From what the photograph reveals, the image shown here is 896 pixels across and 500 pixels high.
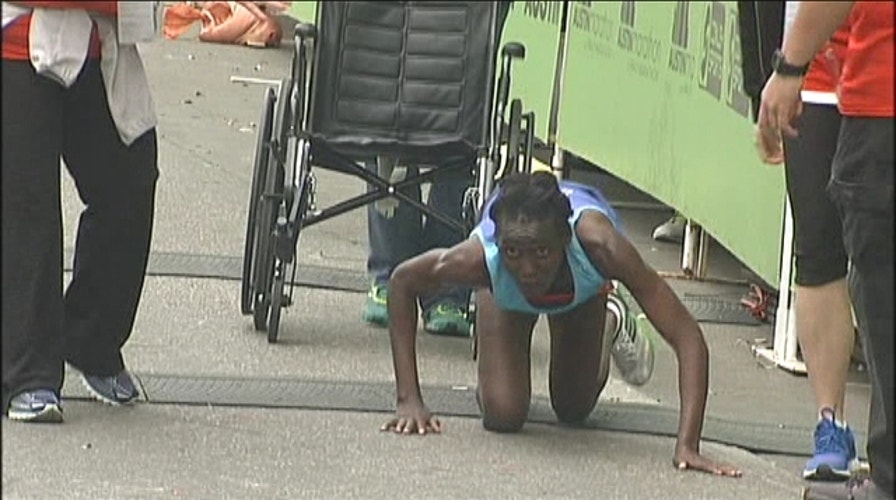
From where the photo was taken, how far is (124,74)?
5812 mm

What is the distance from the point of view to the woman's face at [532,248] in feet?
19.5

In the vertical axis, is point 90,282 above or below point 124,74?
below

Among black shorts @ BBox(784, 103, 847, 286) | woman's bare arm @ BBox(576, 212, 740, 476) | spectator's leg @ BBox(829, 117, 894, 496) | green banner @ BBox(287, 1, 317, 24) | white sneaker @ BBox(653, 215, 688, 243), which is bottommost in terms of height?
green banner @ BBox(287, 1, 317, 24)

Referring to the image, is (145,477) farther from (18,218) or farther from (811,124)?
(811,124)

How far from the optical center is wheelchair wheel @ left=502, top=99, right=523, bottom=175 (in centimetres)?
720

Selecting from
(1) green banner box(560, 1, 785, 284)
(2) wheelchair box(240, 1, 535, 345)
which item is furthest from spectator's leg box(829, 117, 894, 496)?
(1) green banner box(560, 1, 785, 284)

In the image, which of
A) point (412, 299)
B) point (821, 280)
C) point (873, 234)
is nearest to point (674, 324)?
point (821, 280)

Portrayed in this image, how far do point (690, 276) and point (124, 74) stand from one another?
3.97 m

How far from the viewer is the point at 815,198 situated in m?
5.71

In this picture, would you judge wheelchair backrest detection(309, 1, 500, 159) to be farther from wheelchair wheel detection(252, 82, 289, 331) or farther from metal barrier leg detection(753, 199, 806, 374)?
metal barrier leg detection(753, 199, 806, 374)

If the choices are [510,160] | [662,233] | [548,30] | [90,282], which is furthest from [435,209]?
[548,30]

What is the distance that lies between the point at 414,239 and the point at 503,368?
1527 millimetres

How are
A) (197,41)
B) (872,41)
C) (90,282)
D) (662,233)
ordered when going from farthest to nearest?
1. (197,41)
2. (662,233)
3. (90,282)
4. (872,41)

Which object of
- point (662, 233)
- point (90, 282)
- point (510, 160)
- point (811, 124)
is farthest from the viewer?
point (662, 233)
